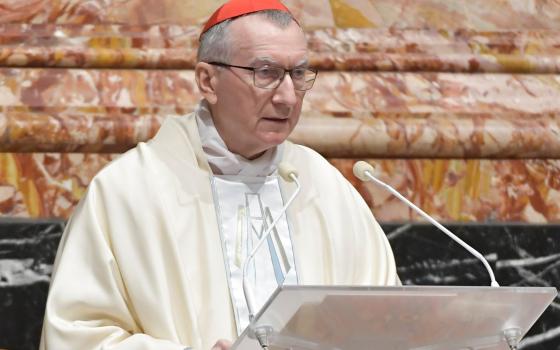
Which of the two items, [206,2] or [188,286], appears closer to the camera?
[188,286]

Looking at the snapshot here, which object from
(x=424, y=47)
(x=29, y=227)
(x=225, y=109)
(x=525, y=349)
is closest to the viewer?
(x=225, y=109)

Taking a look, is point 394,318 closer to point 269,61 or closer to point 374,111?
point 269,61

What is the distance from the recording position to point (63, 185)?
16.4 feet

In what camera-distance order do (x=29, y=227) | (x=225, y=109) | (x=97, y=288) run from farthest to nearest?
(x=29, y=227), (x=225, y=109), (x=97, y=288)

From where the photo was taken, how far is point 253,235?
13.6 feet

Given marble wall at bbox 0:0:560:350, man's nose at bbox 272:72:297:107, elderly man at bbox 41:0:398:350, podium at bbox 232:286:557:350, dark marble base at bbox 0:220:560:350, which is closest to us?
podium at bbox 232:286:557:350

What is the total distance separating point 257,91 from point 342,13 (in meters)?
1.59

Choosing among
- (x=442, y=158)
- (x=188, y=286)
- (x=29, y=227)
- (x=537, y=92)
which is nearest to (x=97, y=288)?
(x=188, y=286)

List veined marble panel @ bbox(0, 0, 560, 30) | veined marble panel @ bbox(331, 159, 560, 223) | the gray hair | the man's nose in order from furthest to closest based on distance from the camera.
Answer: veined marble panel @ bbox(0, 0, 560, 30)
veined marble panel @ bbox(331, 159, 560, 223)
the gray hair
the man's nose

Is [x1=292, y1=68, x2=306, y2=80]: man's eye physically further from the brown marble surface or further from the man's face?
the brown marble surface

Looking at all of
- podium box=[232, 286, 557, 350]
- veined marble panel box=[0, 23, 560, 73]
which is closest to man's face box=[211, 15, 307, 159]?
podium box=[232, 286, 557, 350]

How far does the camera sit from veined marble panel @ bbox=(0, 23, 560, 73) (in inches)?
206

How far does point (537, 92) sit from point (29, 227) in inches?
84.2

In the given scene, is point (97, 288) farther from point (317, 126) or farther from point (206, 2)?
point (206, 2)
